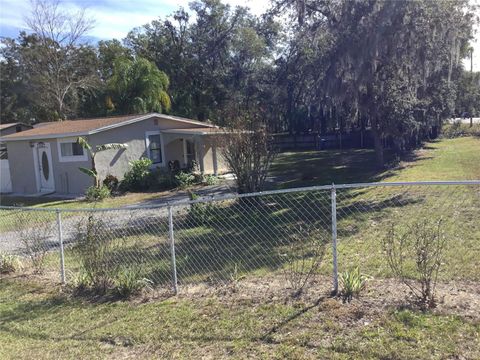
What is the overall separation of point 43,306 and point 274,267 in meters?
3.24

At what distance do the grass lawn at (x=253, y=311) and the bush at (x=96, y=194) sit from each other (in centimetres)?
768

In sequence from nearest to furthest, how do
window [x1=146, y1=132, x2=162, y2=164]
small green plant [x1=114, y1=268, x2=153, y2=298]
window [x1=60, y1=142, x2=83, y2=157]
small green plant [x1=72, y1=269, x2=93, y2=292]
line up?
small green plant [x1=114, y1=268, x2=153, y2=298] → small green plant [x1=72, y1=269, x2=93, y2=292] → window [x1=60, y1=142, x2=83, y2=157] → window [x1=146, y1=132, x2=162, y2=164]

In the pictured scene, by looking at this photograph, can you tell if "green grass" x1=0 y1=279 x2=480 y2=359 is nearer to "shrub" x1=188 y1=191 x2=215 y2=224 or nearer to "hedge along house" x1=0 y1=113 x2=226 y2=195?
"shrub" x1=188 y1=191 x2=215 y2=224

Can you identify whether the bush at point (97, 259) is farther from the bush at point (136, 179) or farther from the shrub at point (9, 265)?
the bush at point (136, 179)

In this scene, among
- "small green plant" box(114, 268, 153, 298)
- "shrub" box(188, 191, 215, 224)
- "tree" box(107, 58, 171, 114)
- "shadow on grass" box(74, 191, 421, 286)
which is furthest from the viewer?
"tree" box(107, 58, 171, 114)

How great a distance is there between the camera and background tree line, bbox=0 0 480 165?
14781mm

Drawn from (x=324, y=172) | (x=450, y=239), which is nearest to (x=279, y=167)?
(x=324, y=172)

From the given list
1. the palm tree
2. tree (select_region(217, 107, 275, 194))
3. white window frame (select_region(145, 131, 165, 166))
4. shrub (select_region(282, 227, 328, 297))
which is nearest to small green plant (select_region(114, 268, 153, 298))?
shrub (select_region(282, 227, 328, 297))

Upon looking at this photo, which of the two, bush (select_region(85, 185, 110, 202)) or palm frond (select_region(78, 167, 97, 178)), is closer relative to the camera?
bush (select_region(85, 185, 110, 202))

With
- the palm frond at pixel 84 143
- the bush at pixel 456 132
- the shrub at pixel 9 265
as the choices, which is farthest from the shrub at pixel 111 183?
the bush at pixel 456 132

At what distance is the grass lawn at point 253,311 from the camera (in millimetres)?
3836

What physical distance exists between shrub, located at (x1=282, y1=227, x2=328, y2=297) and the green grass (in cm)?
67

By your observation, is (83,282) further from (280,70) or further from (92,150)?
(280,70)

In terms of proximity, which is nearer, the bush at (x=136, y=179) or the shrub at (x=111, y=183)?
the shrub at (x=111, y=183)
